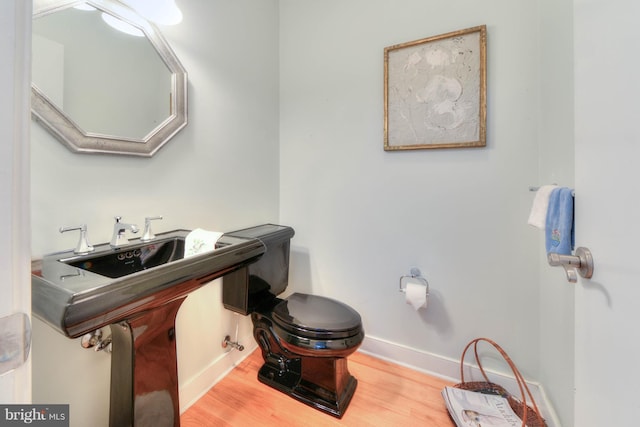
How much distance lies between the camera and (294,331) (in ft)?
4.18

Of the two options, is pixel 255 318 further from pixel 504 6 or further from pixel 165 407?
pixel 504 6

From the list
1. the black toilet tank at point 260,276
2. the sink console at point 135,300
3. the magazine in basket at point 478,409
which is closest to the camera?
the sink console at point 135,300

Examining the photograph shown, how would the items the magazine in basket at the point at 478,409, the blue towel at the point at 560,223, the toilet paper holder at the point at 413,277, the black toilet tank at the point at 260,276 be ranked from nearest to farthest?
1. the blue towel at the point at 560,223
2. the magazine in basket at the point at 478,409
3. the black toilet tank at the point at 260,276
4. the toilet paper holder at the point at 413,277

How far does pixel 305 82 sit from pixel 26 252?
187 centimetres

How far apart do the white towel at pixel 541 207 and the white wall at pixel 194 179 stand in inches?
59.9

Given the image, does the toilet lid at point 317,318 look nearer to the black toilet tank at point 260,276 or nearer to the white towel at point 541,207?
the black toilet tank at point 260,276

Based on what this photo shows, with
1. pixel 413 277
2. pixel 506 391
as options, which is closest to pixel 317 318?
pixel 413 277

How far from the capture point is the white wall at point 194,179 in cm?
90

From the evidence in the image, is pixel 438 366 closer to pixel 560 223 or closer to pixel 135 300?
pixel 560 223

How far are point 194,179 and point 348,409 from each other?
147cm

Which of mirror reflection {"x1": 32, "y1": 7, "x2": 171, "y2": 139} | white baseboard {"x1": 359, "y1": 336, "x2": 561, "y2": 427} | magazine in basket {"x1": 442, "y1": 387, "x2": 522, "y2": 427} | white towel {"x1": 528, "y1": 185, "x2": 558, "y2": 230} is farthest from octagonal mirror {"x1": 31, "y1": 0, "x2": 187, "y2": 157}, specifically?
magazine in basket {"x1": 442, "y1": 387, "x2": 522, "y2": 427}

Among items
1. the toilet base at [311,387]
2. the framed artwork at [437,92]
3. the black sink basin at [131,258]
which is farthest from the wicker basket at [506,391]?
the black sink basin at [131,258]

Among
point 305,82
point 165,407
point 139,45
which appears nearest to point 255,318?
point 165,407

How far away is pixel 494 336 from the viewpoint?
145 cm
